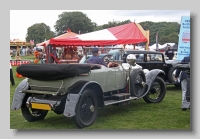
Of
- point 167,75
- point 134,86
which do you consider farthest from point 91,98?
point 167,75

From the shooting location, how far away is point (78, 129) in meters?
5.62

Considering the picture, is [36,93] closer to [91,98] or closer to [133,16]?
[91,98]

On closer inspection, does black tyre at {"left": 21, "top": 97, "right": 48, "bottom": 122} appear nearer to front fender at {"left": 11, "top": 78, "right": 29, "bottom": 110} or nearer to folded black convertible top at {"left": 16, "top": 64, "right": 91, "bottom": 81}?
front fender at {"left": 11, "top": 78, "right": 29, "bottom": 110}

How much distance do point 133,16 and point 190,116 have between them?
212 centimetres

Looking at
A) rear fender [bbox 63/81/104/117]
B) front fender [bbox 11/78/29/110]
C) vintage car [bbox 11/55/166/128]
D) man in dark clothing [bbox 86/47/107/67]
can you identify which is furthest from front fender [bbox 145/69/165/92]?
front fender [bbox 11/78/29/110]

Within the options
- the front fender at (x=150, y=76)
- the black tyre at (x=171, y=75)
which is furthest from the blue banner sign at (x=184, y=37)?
the black tyre at (x=171, y=75)

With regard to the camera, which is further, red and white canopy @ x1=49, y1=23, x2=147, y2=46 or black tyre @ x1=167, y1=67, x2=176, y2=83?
black tyre @ x1=167, y1=67, x2=176, y2=83

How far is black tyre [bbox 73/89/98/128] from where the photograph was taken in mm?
5492

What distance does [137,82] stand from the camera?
6988mm

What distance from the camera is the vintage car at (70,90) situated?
Result: 5367mm

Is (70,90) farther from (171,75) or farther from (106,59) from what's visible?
(171,75)

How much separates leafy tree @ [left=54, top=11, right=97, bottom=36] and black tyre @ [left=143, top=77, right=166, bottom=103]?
2.01 metres

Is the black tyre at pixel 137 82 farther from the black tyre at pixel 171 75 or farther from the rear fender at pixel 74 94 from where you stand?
the black tyre at pixel 171 75

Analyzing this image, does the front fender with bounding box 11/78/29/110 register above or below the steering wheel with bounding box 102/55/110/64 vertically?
below
